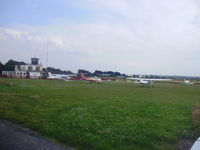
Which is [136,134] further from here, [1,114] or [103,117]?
[1,114]

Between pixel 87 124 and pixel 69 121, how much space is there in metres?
1.08

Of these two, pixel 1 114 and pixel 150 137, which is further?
pixel 1 114

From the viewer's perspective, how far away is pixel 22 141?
7969mm

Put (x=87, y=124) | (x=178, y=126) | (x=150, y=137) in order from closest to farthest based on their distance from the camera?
(x=150, y=137)
(x=87, y=124)
(x=178, y=126)

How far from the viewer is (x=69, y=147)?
7820 millimetres

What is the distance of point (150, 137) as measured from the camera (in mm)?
9367

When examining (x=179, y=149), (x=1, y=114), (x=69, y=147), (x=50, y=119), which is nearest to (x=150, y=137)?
(x=179, y=149)

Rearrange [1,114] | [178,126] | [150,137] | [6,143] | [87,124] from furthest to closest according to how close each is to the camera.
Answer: [1,114], [178,126], [87,124], [150,137], [6,143]

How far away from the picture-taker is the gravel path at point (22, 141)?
24.3 ft

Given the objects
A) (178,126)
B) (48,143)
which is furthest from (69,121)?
(178,126)

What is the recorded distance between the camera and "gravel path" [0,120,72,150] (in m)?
7.41

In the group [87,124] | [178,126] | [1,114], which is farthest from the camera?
[1,114]

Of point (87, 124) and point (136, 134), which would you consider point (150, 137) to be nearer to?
point (136, 134)

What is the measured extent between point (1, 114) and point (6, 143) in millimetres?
5694
